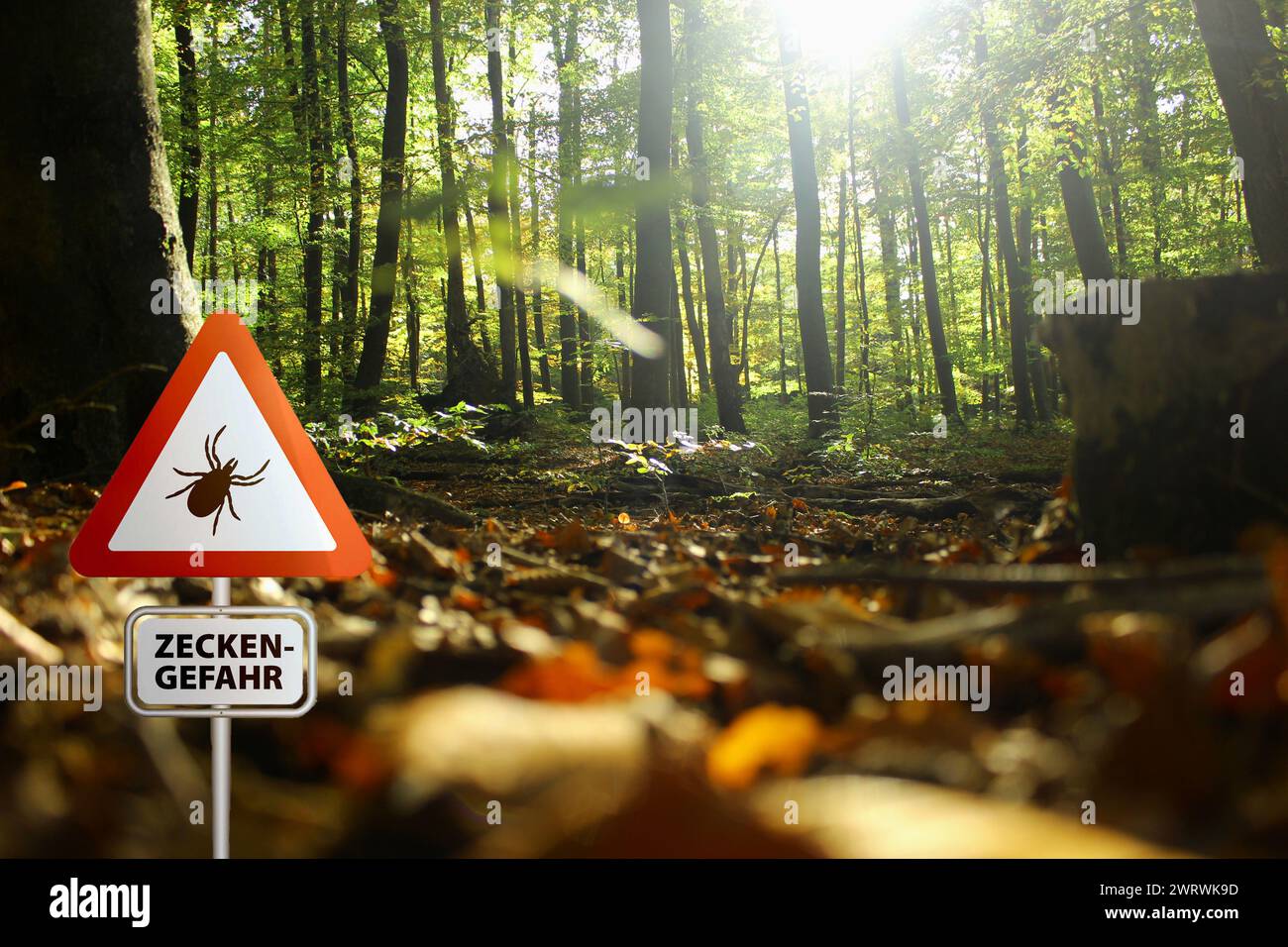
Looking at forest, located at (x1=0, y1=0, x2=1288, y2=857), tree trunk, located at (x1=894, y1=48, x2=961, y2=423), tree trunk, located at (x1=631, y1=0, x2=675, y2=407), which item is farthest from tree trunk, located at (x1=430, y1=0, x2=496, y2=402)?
tree trunk, located at (x1=894, y1=48, x2=961, y2=423)

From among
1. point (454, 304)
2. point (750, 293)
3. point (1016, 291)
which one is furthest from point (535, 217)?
point (750, 293)

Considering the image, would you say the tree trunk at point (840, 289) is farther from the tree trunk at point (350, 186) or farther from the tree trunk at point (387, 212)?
the tree trunk at point (387, 212)

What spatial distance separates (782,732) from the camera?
124 cm

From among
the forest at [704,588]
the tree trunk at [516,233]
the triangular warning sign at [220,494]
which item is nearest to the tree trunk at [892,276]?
the tree trunk at [516,233]

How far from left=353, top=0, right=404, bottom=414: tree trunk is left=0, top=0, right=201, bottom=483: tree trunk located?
29.4 ft

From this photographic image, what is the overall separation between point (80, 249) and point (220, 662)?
3319mm

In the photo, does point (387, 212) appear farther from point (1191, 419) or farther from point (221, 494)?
point (1191, 419)

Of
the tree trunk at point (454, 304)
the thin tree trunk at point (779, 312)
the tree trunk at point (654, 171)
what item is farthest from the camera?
the thin tree trunk at point (779, 312)

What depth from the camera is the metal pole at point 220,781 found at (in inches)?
45.4

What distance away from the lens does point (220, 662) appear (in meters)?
1.65

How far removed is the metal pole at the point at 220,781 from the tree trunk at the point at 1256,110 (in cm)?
886

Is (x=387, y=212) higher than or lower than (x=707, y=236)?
lower
